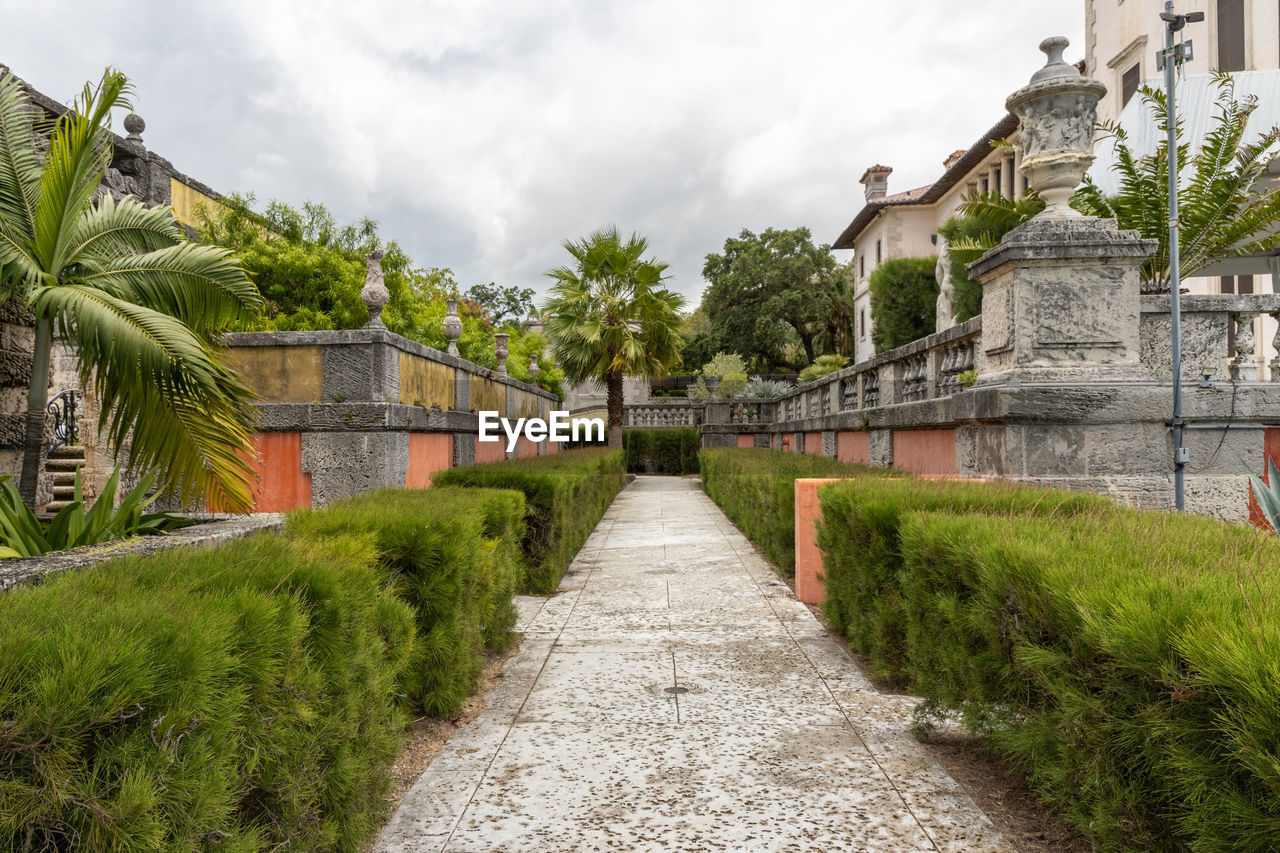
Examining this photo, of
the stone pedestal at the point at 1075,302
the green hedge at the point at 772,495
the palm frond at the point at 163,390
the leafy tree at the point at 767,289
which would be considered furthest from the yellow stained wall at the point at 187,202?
the leafy tree at the point at 767,289

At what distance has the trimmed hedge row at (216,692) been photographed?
1366mm

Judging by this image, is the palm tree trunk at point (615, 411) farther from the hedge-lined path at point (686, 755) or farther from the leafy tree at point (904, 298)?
the hedge-lined path at point (686, 755)

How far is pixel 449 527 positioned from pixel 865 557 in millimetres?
2358

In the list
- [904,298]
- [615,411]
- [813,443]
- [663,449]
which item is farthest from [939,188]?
[813,443]

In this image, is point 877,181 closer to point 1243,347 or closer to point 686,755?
point 1243,347

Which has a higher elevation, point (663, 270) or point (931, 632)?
point (663, 270)

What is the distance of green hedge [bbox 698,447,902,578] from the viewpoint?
24.8 ft

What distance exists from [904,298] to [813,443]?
42.0ft

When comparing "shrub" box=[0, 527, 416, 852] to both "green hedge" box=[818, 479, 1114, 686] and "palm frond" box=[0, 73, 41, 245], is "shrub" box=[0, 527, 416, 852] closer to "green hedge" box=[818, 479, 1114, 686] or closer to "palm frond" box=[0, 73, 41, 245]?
"green hedge" box=[818, 479, 1114, 686]

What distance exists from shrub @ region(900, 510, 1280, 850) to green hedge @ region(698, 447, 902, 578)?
9.96 feet

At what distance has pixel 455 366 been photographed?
A: 36.1 feet

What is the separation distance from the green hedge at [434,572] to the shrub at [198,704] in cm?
62

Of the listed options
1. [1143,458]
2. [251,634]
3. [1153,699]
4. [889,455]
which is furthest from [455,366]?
[1153,699]

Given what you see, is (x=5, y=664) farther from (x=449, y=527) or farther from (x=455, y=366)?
(x=455, y=366)
